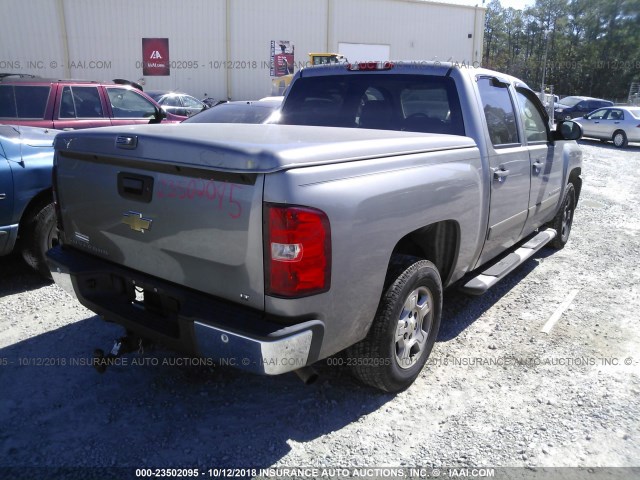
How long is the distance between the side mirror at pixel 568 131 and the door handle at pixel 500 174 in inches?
57.8

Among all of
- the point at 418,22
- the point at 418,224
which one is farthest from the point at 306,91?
the point at 418,22

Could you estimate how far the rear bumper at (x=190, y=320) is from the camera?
7.34ft

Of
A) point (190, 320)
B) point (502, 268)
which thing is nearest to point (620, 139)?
point (502, 268)

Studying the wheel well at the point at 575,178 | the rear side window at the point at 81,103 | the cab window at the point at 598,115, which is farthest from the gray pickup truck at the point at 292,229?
the cab window at the point at 598,115

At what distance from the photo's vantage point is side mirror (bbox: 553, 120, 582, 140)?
489 cm

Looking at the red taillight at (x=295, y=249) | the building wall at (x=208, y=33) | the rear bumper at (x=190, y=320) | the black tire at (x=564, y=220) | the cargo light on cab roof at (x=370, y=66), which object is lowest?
the black tire at (x=564, y=220)

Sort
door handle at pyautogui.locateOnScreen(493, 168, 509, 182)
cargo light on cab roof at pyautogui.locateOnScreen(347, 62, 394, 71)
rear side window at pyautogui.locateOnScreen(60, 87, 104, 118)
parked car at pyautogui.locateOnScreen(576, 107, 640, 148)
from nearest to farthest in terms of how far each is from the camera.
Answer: door handle at pyautogui.locateOnScreen(493, 168, 509, 182) < cargo light on cab roof at pyautogui.locateOnScreen(347, 62, 394, 71) < rear side window at pyautogui.locateOnScreen(60, 87, 104, 118) < parked car at pyautogui.locateOnScreen(576, 107, 640, 148)

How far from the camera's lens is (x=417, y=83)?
3.96 metres

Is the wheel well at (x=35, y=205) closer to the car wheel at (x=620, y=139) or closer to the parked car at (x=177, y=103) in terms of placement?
the parked car at (x=177, y=103)

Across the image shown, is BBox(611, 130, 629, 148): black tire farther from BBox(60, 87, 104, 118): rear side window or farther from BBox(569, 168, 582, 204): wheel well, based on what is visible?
BBox(60, 87, 104, 118): rear side window

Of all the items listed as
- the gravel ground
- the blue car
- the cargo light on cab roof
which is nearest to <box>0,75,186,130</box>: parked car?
the blue car

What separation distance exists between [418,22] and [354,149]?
114 feet

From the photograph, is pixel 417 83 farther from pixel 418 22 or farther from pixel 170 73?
pixel 418 22

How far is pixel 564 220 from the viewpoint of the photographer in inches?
245
